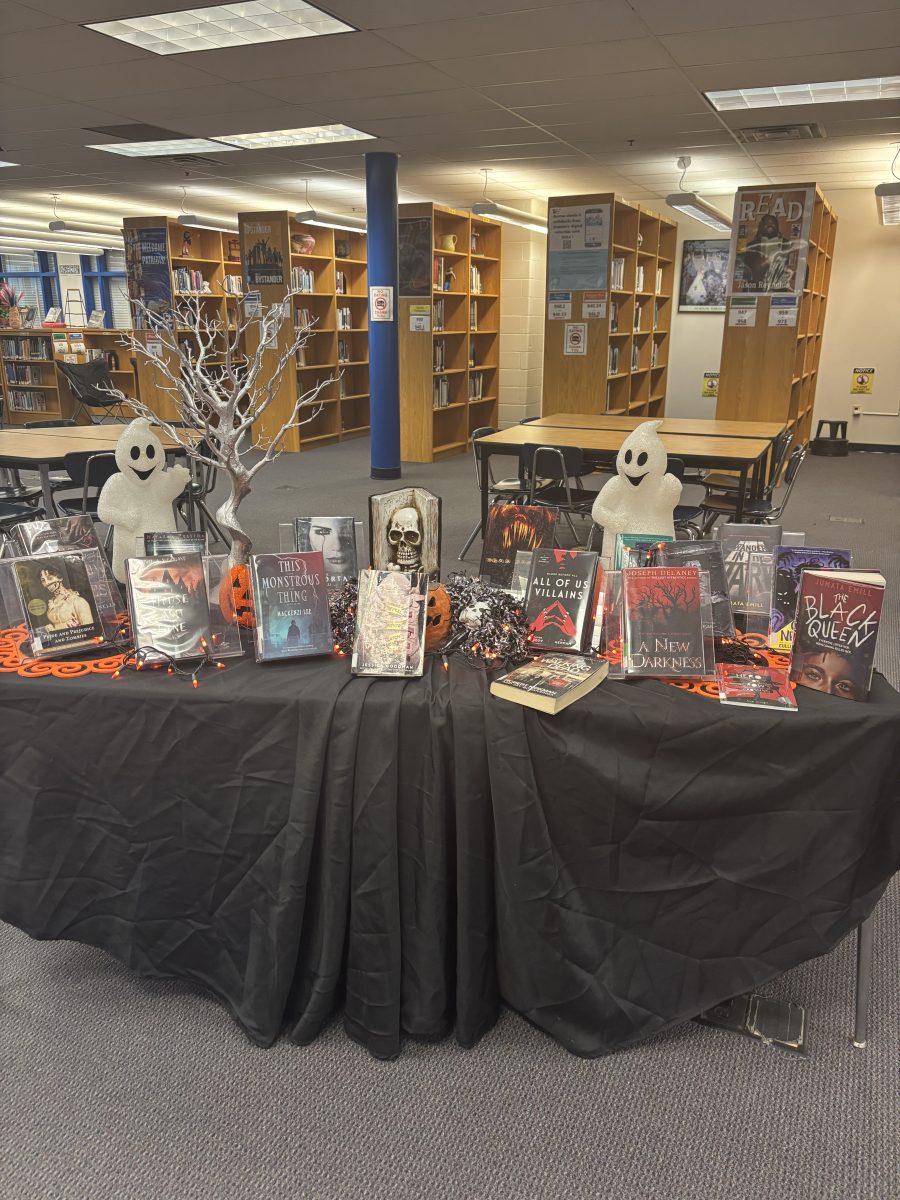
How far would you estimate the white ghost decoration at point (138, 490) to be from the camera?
2684 millimetres

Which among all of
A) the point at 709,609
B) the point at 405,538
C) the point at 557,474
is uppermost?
the point at 405,538

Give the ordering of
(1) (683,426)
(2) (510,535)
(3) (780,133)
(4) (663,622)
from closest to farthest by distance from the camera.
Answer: (4) (663,622) → (2) (510,535) → (1) (683,426) → (3) (780,133)

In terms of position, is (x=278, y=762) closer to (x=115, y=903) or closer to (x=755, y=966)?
(x=115, y=903)

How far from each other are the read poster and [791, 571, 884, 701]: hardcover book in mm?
6446

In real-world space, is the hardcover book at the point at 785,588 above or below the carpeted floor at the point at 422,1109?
above

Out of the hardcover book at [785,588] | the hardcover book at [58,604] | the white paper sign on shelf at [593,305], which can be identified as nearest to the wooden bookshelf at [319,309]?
the white paper sign on shelf at [593,305]

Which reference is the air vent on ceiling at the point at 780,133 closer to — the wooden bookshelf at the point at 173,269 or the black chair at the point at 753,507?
the black chair at the point at 753,507

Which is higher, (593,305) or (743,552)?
(593,305)

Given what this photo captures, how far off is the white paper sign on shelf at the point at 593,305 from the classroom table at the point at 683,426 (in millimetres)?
1641

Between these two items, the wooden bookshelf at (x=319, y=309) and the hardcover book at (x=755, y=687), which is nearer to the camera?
the hardcover book at (x=755, y=687)

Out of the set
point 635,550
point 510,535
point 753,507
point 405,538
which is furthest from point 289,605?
point 753,507

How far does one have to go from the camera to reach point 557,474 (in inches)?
197

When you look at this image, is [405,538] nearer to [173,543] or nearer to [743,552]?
[173,543]

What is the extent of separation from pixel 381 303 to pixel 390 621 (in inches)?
251
